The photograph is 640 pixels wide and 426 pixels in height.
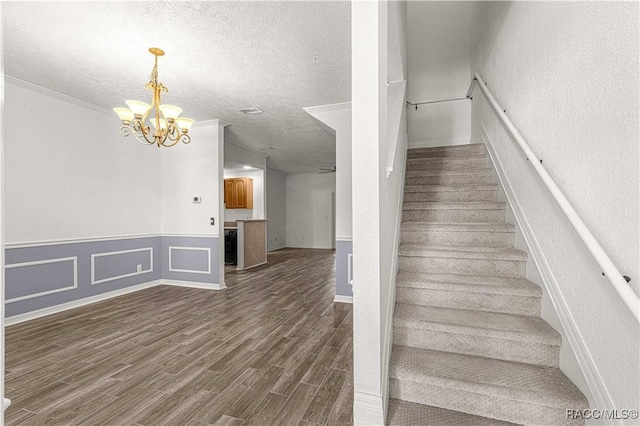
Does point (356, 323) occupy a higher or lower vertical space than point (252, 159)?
lower

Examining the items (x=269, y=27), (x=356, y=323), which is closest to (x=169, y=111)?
(x=269, y=27)

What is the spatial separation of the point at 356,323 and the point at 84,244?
3967mm

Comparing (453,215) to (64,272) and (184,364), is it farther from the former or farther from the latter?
(64,272)

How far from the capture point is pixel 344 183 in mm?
3975

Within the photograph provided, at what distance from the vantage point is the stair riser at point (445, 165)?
3293 millimetres

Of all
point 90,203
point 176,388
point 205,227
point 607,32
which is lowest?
point 176,388

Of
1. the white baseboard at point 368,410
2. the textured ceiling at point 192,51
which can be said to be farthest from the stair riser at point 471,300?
the textured ceiling at point 192,51

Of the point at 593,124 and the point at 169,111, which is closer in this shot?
the point at 593,124

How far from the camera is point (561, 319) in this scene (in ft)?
5.22

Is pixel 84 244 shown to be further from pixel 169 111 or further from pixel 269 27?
pixel 269 27

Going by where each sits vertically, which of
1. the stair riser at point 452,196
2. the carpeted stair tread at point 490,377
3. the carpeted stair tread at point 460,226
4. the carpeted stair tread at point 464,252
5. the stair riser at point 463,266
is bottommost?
the carpeted stair tread at point 490,377

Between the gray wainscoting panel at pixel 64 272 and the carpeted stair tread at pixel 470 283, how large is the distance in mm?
3937

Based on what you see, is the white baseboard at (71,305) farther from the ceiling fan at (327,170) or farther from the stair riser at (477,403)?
the ceiling fan at (327,170)

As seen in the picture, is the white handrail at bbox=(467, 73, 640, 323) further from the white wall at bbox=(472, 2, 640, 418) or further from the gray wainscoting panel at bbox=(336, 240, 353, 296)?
the gray wainscoting panel at bbox=(336, 240, 353, 296)
